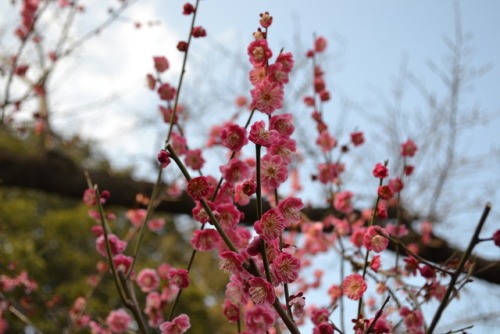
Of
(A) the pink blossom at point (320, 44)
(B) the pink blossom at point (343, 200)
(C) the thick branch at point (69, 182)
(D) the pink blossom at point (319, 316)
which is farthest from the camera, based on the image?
(C) the thick branch at point (69, 182)

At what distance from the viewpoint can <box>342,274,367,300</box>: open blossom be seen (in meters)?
1.30

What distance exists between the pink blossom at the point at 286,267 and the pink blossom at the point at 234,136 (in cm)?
34

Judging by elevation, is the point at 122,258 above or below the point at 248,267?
above

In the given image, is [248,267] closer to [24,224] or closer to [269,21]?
[269,21]

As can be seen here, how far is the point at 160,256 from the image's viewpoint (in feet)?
40.4

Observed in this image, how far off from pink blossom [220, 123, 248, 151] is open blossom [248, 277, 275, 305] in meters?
0.39

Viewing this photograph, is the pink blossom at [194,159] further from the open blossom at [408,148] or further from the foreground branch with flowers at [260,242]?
the open blossom at [408,148]

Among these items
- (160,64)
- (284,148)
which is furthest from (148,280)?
(284,148)

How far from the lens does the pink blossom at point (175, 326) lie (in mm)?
1265

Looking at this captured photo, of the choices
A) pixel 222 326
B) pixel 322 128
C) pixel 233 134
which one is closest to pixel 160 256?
pixel 222 326

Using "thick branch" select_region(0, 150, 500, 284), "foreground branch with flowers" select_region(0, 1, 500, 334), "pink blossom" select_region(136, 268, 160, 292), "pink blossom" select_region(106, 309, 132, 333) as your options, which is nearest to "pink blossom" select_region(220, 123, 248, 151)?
"foreground branch with flowers" select_region(0, 1, 500, 334)

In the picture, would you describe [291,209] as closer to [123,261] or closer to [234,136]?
[234,136]

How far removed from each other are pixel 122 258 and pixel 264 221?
709 mm

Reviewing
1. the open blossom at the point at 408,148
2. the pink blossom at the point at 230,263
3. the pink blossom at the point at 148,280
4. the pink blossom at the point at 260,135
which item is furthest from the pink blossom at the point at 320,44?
the pink blossom at the point at 230,263
